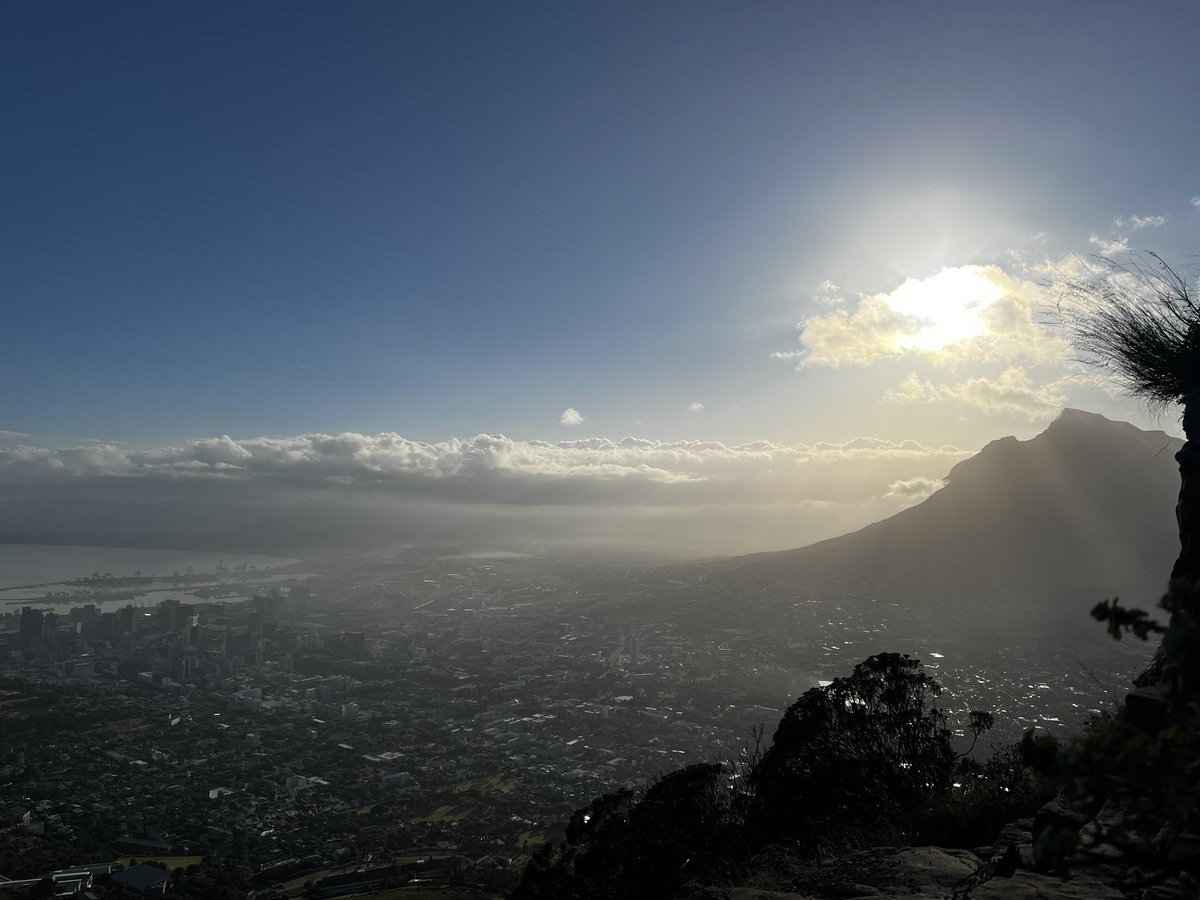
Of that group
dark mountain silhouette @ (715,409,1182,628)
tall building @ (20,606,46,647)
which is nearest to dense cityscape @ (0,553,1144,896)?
tall building @ (20,606,46,647)

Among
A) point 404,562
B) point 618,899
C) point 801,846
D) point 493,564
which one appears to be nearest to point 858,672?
point 801,846

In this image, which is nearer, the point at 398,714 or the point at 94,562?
the point at 398,714

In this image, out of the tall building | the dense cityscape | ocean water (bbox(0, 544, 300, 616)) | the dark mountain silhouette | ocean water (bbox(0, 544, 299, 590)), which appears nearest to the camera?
the dense cityscape

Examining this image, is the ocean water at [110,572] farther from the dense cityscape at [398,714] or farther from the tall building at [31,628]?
the dense cityscape at [398,714]

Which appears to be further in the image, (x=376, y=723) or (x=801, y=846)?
(x=376, y=723)

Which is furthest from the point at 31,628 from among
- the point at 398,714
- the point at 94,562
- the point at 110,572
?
the point at 94,562

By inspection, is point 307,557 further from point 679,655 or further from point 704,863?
point 704,863

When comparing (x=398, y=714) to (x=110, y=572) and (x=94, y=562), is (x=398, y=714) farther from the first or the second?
(x=94, y=562)

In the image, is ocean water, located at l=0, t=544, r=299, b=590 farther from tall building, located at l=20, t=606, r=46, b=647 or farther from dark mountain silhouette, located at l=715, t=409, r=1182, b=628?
dark mountain silhouette, located at l=715, t=409, r=1182, b=628
